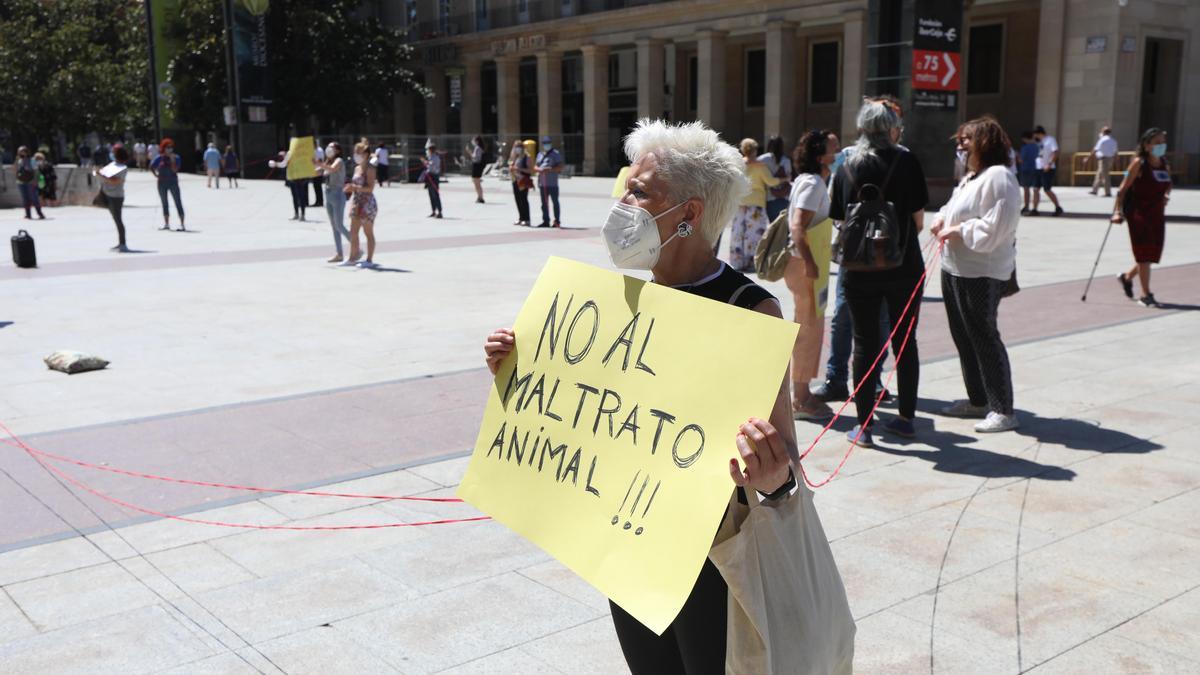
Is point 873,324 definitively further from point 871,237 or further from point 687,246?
point 687,246

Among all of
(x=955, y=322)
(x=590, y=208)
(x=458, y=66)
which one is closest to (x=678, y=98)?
(x=458, y=66)

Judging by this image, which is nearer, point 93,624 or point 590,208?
point 93,624

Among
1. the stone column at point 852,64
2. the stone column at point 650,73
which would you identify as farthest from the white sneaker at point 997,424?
the stone column at point 650,73

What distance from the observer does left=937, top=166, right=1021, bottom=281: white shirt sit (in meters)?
6.12

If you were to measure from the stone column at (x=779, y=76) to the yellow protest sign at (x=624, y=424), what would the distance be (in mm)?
35856

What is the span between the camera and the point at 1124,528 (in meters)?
4.73

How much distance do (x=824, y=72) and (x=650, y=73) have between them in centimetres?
752

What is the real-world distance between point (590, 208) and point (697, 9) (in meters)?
16.6

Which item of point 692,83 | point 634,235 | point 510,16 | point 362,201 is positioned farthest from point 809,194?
point 510,16

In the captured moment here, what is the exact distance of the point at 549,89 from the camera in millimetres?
47438

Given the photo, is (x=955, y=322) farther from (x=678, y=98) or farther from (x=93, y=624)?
(x=678, y=98)

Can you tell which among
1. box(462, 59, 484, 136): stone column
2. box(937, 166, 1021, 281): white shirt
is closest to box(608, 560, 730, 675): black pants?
box(937, 166, 1021, 281): white shirt

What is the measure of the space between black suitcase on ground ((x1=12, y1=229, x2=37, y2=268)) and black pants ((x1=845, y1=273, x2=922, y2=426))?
1298 cm

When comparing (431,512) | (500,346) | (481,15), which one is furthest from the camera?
(481,15)
